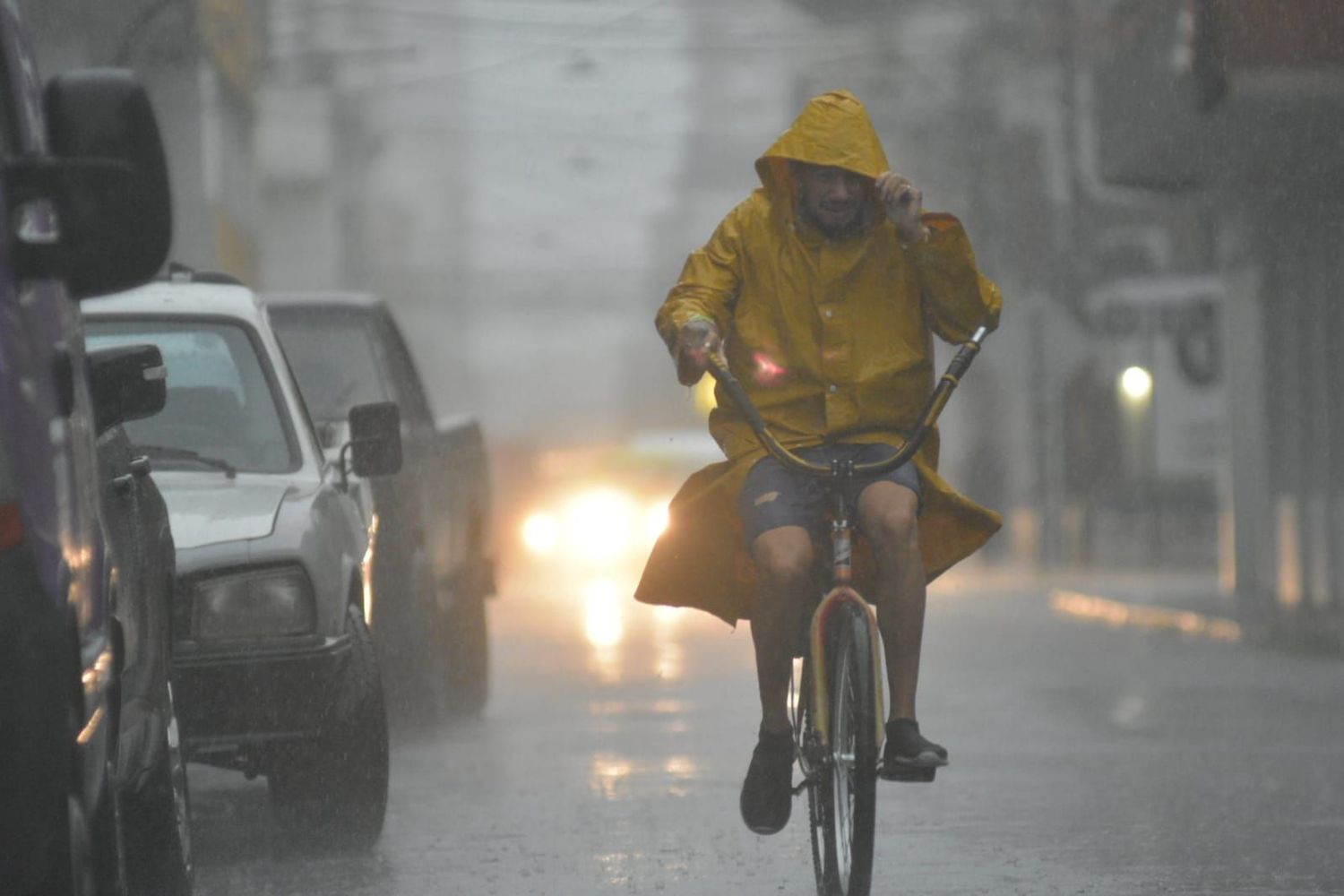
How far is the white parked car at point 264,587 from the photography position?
8.07 m

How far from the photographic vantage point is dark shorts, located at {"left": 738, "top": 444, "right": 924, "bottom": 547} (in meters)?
6.91

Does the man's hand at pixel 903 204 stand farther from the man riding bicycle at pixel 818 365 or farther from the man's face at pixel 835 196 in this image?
the man's face at pixel 835 196

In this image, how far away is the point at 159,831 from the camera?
21.8 ft

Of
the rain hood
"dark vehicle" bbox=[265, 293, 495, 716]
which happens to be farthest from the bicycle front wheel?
"dark vehicle" bbox=[265, 293, 495, 716]

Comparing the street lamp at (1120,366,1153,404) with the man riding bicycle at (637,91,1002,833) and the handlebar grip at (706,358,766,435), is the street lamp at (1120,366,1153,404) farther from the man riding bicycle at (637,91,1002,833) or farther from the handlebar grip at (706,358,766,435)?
the handlebar grip at (706,358,766,435)

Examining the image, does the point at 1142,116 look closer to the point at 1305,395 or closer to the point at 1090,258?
the point at 1305,395

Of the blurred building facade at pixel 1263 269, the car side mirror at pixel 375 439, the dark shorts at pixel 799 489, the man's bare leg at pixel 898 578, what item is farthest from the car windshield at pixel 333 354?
the blurred building facade at pixel 1263 269

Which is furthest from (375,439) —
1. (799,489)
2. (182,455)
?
(799,489)

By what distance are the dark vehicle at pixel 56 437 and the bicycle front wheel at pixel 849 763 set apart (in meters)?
2.01

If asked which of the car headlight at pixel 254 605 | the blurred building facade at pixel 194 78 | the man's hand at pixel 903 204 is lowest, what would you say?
the car headlight at pixel 254 605

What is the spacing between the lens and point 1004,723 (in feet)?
42.5

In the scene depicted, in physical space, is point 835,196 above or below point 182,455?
above

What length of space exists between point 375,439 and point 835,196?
315 centimetres

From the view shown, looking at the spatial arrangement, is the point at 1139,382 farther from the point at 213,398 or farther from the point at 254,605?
the point at 254,605
